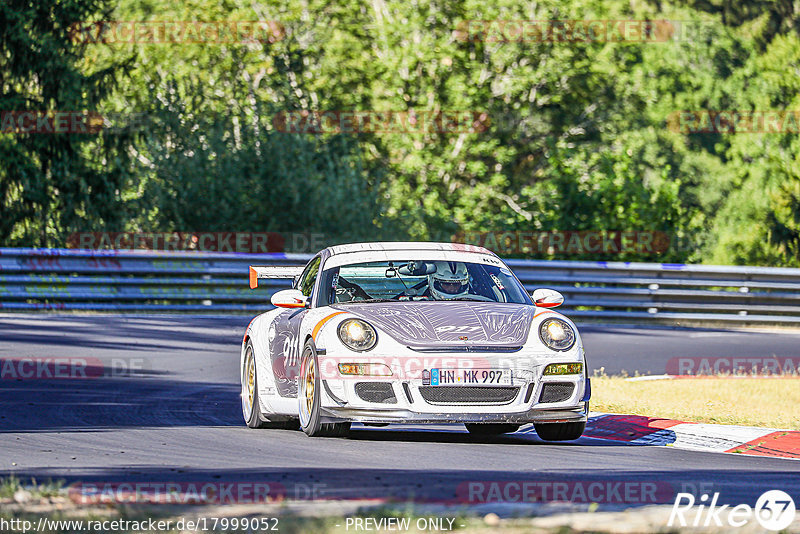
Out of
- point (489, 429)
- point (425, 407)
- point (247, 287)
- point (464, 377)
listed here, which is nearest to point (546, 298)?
point (489, 429)

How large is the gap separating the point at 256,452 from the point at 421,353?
1.26 m

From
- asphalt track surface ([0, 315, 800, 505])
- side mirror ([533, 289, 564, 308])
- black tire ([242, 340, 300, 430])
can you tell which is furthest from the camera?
black tire ([242, 340, 300, 430])

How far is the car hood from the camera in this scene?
9062mm

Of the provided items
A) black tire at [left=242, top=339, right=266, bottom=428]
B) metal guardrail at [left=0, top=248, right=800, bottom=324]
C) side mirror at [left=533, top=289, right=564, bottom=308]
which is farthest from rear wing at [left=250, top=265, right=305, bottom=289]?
metal guardrail at [left=0, top=248, right=800, bottom=324]

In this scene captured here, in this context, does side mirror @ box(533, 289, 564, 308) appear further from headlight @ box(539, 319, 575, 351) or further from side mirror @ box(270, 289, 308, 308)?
side mirror @ box(270, 289, 308, 308)

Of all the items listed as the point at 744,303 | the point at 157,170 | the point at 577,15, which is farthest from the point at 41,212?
the point at 577,15

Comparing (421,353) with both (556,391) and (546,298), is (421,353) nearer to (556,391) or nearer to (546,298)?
(556,391)

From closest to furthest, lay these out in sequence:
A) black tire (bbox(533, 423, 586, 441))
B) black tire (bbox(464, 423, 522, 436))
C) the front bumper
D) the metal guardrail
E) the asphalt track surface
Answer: the asphalt track surface
the front bumper
black tire (bbox(533, 423, 586, 441))
black tire (bbox(464, 423, 522, 436))
the metal guardrail

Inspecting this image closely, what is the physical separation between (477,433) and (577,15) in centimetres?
3081

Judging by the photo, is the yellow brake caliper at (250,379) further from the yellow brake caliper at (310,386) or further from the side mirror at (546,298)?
the side mirror at (546,298)

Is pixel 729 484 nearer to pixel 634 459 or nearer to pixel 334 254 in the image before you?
pixel 634 459

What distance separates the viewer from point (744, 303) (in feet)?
75.0

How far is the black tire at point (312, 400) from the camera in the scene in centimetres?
925

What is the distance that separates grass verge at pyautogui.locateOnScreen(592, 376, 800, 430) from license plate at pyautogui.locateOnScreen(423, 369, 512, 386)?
2.55m
